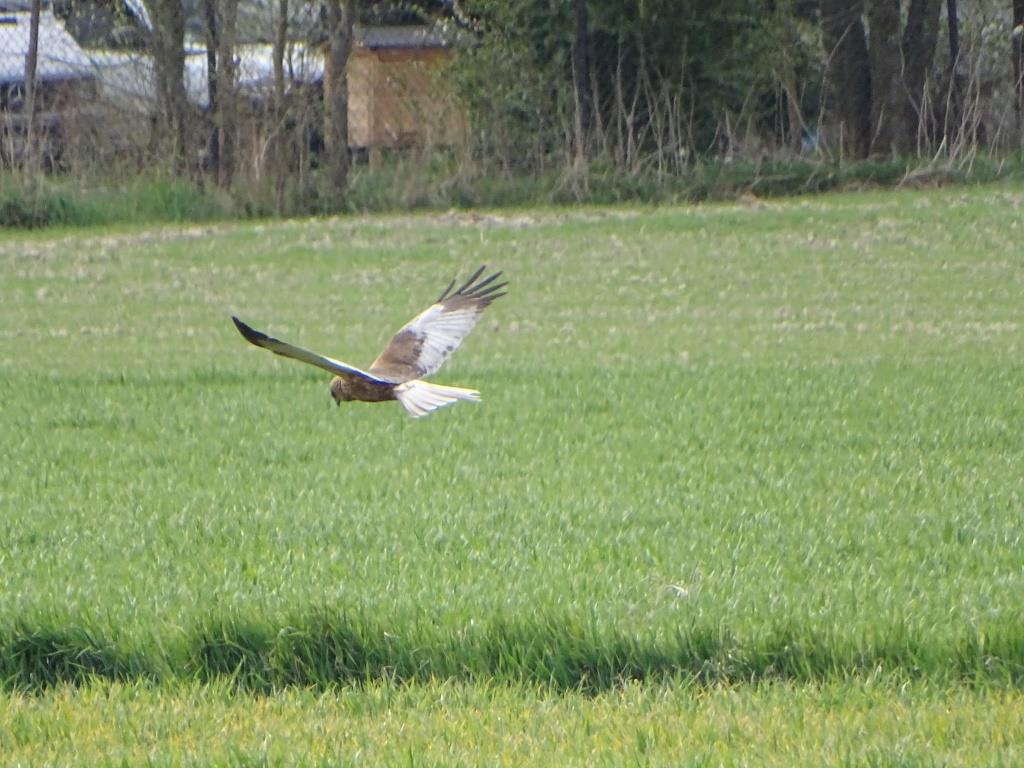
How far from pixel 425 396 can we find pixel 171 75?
12.6 m

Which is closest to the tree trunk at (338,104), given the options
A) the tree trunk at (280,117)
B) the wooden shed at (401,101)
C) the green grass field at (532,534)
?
the tree trunk at (280,117)

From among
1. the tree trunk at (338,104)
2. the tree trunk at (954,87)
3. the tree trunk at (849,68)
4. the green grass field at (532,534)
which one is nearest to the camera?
the green grass field at (532,534)

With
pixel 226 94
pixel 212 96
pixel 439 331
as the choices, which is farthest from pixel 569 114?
pixel 439 331

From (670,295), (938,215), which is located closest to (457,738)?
(670,295)

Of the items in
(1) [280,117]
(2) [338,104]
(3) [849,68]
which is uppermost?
(3) [849,68]

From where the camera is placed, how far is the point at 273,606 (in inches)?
182

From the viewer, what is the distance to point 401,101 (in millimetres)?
17750

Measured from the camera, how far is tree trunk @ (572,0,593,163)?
16.3 metres

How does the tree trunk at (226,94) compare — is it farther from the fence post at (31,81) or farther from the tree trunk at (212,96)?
the fence post at (31,81)

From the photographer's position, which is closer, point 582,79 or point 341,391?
point 341,391

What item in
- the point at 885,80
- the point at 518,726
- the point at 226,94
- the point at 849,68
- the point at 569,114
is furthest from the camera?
the point at 849,68

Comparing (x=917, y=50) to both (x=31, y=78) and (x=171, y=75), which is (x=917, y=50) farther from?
(x=31, y=78)

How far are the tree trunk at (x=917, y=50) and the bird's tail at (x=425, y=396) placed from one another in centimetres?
1426

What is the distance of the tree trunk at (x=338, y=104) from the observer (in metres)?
15.8
